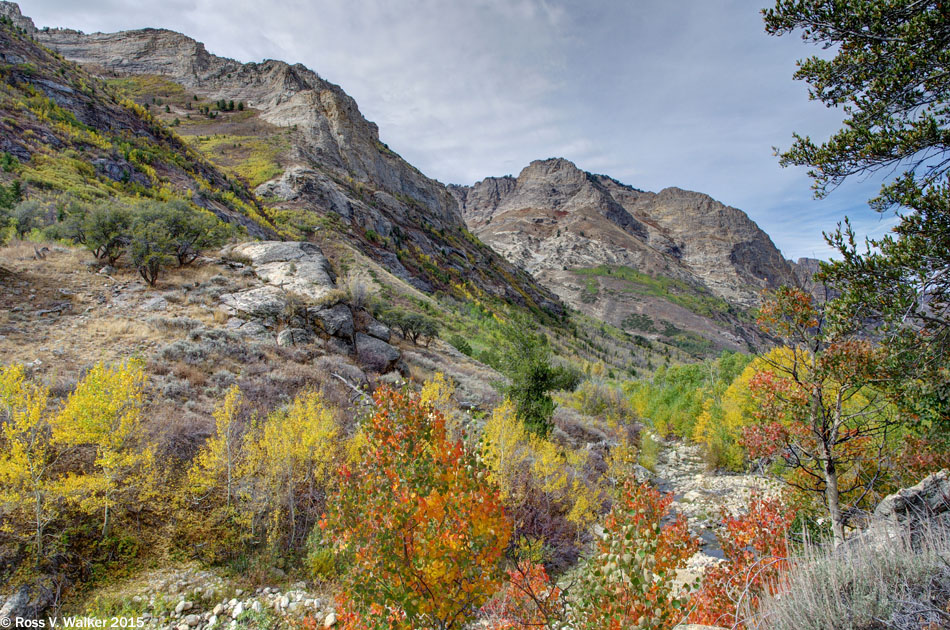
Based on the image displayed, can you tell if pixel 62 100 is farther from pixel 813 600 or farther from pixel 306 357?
pixel 813 600

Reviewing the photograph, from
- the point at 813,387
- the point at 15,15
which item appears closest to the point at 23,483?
the point at 813,387

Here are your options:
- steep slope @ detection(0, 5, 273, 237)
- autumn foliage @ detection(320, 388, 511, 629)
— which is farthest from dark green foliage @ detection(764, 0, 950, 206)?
steep slope @ detection(0, 5, 273, 237)

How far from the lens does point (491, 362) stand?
90.1 feet

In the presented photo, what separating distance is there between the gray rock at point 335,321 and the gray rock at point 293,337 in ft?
3.92

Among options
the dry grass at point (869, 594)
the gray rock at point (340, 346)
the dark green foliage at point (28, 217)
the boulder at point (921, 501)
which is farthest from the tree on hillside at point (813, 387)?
the dark green foliage at point (28, 217)

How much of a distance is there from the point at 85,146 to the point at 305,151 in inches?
1294

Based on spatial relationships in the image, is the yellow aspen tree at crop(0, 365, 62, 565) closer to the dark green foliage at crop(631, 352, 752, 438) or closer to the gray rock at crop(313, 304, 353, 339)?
the gray rock at crop(313, 304, 353, 339)

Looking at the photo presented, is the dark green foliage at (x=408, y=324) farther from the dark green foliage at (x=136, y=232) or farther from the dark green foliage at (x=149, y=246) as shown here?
the dark green foliage at (x=149, y=246)

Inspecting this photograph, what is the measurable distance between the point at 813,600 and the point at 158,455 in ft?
32.3

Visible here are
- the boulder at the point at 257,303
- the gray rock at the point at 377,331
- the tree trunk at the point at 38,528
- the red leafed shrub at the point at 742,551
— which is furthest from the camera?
the gray rock at the point at 377,331

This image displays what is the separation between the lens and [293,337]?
49.2 ft

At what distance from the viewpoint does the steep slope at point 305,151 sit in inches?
1933

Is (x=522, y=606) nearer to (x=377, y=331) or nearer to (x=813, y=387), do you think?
(x=813, y=387)

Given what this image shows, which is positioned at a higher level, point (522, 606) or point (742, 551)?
point (742, 551)
